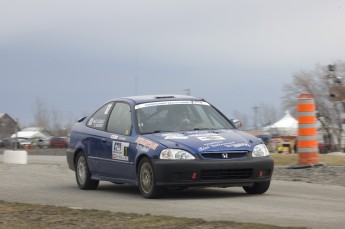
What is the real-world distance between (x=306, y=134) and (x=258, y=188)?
5.24 meters

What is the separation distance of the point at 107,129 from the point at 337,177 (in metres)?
4.48

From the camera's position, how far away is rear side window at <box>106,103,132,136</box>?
11.4 meters

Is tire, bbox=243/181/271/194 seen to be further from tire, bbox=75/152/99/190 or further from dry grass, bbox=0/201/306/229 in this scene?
dry grass, bbox=0/201/306/229

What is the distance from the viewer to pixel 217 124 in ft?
37.3

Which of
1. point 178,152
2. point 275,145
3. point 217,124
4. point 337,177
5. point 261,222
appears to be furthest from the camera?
point 275,145

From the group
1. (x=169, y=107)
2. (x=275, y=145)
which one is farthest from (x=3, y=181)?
(x=275, y=145)

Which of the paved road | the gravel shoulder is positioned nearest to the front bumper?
the paved road

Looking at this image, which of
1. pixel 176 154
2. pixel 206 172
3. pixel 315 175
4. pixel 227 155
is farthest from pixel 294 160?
pixel 176 154

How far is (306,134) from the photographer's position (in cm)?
1582

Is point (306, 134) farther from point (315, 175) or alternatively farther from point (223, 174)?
point (223, 174)

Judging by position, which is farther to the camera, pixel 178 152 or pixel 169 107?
pixel 169 107

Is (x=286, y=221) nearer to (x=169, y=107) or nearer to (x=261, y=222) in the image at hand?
(x=261, y=222)

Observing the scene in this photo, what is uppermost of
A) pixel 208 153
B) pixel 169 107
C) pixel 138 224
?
pixel 169 107

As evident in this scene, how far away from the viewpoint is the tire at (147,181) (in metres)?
10.3
